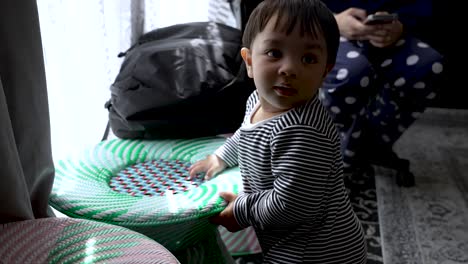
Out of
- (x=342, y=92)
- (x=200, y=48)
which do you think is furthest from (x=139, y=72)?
(x=342, y=92)

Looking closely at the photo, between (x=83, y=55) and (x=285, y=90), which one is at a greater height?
(x=285, y=90)

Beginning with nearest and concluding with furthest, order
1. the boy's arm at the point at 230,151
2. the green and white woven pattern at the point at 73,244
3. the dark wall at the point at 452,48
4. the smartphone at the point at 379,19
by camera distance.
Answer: the green and white woven pattern at the point at 73,244 < the boy's arm at the point at 230,151 < the smartphone at the point at 379,19 < the dark wall at the point at 452,48

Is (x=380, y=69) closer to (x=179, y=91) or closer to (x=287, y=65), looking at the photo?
(x=179, y=91)

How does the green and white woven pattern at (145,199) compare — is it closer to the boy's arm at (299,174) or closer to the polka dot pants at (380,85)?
the boy's arm at (299,174)

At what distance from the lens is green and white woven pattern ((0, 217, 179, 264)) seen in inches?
26.8

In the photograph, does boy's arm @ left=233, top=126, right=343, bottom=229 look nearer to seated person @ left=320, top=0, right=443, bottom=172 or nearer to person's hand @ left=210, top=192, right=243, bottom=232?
person's hand @ left=210, top=192, right=243, bottom=232

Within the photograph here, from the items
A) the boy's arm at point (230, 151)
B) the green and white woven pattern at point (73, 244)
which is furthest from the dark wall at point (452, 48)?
the green and white woven pattern at point (73, 244)

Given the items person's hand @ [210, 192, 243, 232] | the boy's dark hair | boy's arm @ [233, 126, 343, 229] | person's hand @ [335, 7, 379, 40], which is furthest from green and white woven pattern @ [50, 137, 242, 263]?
person's hand @ [335, 7, 379, 40]

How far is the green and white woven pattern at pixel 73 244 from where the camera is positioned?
68 centimetres

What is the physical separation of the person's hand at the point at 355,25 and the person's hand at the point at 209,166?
2.71ft

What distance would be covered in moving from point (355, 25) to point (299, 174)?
0.97 metres

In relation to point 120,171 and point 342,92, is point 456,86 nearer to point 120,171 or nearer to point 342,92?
point 342,92

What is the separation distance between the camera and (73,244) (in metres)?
0.72

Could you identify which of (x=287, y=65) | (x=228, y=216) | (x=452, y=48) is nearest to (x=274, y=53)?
(x=287, y=65)
